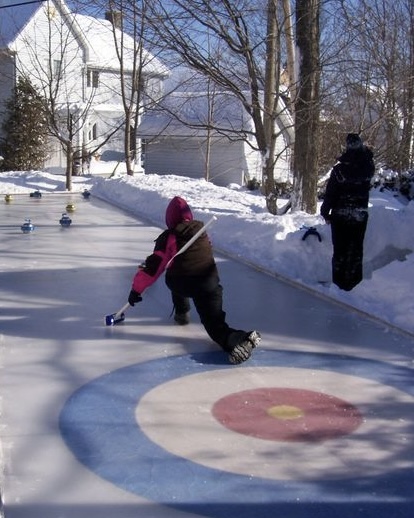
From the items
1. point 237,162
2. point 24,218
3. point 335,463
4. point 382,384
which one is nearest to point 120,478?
point 335,463

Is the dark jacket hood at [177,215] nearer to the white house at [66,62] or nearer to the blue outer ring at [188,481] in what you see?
the blue outer ring at [188,481]

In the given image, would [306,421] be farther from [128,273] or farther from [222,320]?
[128,273]

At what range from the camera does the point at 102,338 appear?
6.16 meters

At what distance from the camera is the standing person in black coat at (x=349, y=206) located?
7.36m

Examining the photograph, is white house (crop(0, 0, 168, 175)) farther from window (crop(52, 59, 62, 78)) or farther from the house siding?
the house siding

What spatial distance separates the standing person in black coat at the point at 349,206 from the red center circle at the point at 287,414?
2972mm

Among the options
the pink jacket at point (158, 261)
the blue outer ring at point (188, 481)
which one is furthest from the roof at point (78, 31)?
the blue outer ring at point (188, 481)

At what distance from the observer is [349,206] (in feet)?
24.5

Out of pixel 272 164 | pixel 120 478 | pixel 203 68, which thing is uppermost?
pixel 203 68

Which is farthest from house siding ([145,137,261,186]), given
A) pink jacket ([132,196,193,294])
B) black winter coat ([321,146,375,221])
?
pink jacket ([132,196,193,294])

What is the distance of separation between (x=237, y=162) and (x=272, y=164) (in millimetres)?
16937

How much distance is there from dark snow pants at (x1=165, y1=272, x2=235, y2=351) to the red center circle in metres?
0.85

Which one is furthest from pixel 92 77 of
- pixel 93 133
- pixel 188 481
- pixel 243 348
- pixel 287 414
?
pixel 188 481

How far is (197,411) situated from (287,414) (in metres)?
0.57
